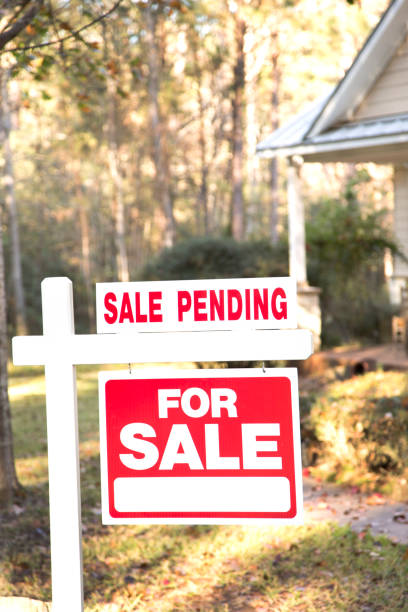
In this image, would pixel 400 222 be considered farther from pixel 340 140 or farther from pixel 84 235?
pixel 84 235

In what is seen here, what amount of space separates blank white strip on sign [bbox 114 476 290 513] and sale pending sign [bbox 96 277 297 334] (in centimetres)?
55

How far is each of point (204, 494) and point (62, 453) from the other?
52 centimetres

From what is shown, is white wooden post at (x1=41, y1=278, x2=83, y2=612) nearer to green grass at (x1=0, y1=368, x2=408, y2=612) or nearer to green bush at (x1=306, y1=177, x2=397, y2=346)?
green grass at (x1=0, y1=368, x2=408, y2=612)

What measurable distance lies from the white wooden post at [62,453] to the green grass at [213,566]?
1.86 meters

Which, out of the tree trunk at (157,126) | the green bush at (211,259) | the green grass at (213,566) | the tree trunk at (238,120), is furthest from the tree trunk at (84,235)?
the green grass at (213,566)

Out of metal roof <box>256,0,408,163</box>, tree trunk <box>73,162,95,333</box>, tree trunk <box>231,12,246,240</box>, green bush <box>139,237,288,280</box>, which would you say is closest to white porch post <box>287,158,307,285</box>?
metal roof <box>256,0,408,163</box>

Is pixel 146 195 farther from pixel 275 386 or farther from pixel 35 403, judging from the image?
pixel 275 386

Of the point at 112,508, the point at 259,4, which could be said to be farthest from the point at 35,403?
the point at 259,4

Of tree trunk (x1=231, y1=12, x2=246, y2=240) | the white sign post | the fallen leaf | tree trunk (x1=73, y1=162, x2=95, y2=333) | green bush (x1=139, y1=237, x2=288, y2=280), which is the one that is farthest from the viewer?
tree trunk (x1=73, y1=162, x2=95, y2=333)

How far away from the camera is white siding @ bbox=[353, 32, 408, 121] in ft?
34.0

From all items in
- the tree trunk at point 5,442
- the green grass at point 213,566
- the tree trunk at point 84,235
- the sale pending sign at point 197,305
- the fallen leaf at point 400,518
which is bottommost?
the green grass at point 213,566

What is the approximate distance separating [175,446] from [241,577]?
2439mm

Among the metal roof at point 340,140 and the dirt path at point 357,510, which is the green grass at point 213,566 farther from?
the metal roof at point 340,140

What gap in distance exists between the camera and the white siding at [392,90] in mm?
10367
